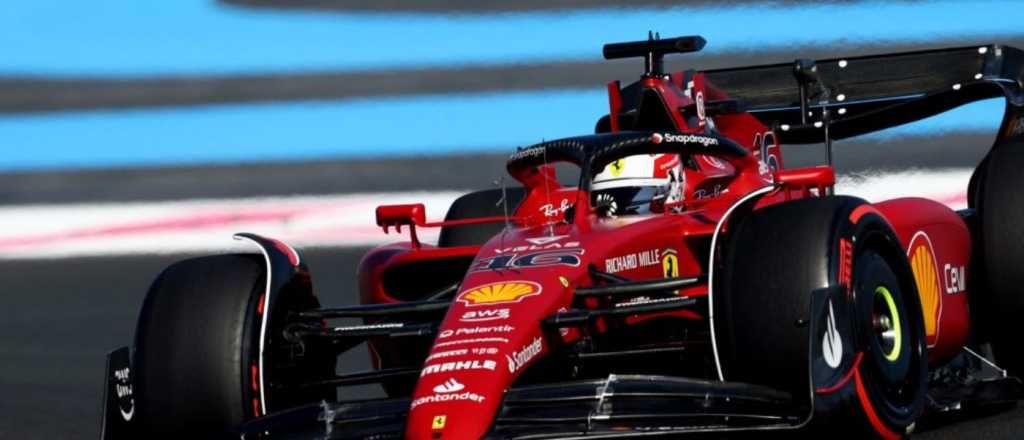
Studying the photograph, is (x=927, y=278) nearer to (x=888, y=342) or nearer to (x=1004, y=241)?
(x=1004, y=241)

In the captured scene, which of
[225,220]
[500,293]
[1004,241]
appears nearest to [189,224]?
[225,220]

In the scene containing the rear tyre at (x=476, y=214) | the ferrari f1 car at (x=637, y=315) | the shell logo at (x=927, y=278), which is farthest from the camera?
the rear tyre at (x=476, y=214)

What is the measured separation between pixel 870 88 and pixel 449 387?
450 centimetres

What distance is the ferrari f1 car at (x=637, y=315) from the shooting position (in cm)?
606

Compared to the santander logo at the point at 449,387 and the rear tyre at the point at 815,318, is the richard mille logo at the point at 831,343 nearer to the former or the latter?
the rear tyre at the point at 815,318

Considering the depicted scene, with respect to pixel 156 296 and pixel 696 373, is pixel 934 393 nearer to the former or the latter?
pixel 696 373

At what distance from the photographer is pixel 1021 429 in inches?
282

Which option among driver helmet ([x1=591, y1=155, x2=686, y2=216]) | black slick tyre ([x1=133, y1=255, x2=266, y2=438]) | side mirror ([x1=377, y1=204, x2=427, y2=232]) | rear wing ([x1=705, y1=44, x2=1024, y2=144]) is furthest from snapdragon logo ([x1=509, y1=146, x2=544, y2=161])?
rear wing ([x1=705, y1=44, x2=1024, y2=144])

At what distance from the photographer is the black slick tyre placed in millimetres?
6621

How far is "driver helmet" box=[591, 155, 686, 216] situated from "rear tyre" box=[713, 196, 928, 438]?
1170 millimetres

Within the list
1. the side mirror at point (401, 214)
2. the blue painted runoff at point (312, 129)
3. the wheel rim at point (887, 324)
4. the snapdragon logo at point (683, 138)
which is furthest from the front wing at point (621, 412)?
the blue painted runoff at point (312, 129)

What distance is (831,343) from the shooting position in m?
6.16

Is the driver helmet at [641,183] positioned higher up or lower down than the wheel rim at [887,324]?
higher up

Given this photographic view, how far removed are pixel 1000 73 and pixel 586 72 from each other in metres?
4.91
